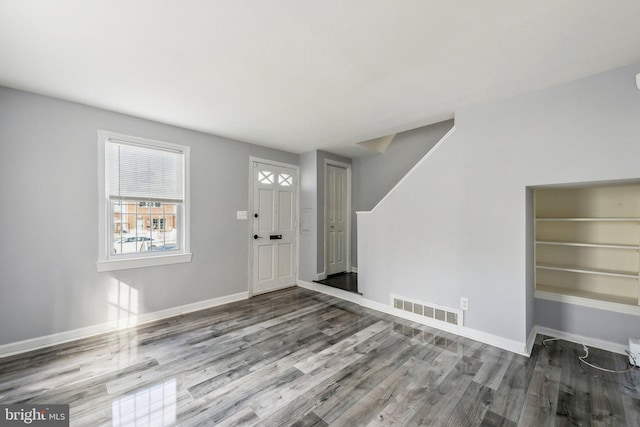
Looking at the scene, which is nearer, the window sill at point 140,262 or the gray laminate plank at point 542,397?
the gray laminate plank at point 542,397

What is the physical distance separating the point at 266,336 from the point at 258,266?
5.34 ft

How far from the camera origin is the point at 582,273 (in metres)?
3.01

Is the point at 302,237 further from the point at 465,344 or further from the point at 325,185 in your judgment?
the point at 465,344

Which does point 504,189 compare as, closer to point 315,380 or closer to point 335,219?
point 315,380

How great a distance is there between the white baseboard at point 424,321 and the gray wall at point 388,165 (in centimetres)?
116

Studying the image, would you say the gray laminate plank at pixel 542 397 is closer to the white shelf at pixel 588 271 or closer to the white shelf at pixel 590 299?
the white shelf at pixel 590 299

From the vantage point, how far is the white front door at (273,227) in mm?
4422

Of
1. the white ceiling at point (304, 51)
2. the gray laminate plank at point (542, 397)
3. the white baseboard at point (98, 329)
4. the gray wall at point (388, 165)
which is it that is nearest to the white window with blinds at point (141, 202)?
the white ceiling at point (304, 51)

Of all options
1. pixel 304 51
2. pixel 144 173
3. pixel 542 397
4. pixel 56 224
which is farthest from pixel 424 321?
pixel 56 224

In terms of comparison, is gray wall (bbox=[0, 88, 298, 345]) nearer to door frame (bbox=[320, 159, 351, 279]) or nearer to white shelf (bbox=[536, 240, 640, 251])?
door frame (bbox=[320, 159, 351, 279])

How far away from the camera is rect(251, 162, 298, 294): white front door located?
4.42 metres

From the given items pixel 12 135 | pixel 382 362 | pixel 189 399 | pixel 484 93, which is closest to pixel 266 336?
pixel 189 399

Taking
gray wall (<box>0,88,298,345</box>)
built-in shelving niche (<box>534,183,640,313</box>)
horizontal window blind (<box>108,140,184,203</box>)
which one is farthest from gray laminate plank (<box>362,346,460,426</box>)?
horizontal window blind (<box>108,140,184,203</box>)

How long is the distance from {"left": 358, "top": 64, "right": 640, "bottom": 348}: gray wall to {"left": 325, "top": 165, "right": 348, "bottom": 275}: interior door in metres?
1.77
